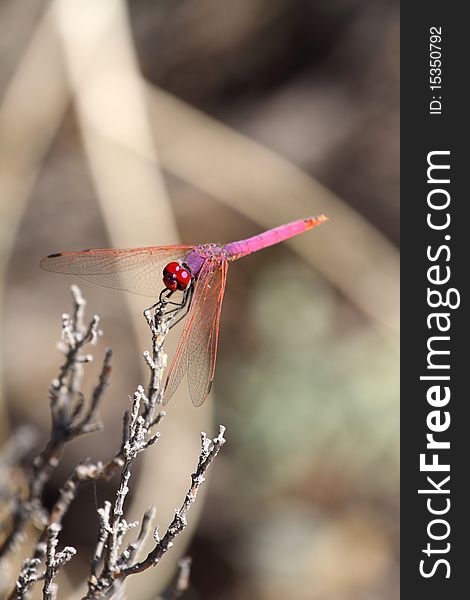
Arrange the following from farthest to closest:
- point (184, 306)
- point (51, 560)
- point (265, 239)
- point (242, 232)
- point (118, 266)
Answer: point (242, 232)
point (265, 239)
point (118, 266)
point (184, 306)
point (51, 560)

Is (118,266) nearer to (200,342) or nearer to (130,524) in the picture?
(200,342)

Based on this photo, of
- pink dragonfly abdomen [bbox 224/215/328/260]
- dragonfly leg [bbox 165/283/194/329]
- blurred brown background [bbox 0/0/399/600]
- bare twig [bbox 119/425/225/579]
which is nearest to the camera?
bare twig [bbox 119/425/225/579]

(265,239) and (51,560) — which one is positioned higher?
(265,239)

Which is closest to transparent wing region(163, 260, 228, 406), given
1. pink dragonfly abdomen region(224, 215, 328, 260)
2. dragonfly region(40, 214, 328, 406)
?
dragonfly region(40, 214, 328, 406)

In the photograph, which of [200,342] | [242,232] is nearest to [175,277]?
[200,342]

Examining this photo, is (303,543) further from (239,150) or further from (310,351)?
(239,150)

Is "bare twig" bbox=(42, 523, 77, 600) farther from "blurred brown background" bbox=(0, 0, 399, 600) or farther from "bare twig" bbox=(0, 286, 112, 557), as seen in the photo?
"blurred brown background" bbox=(0, 0, 399, 600)
